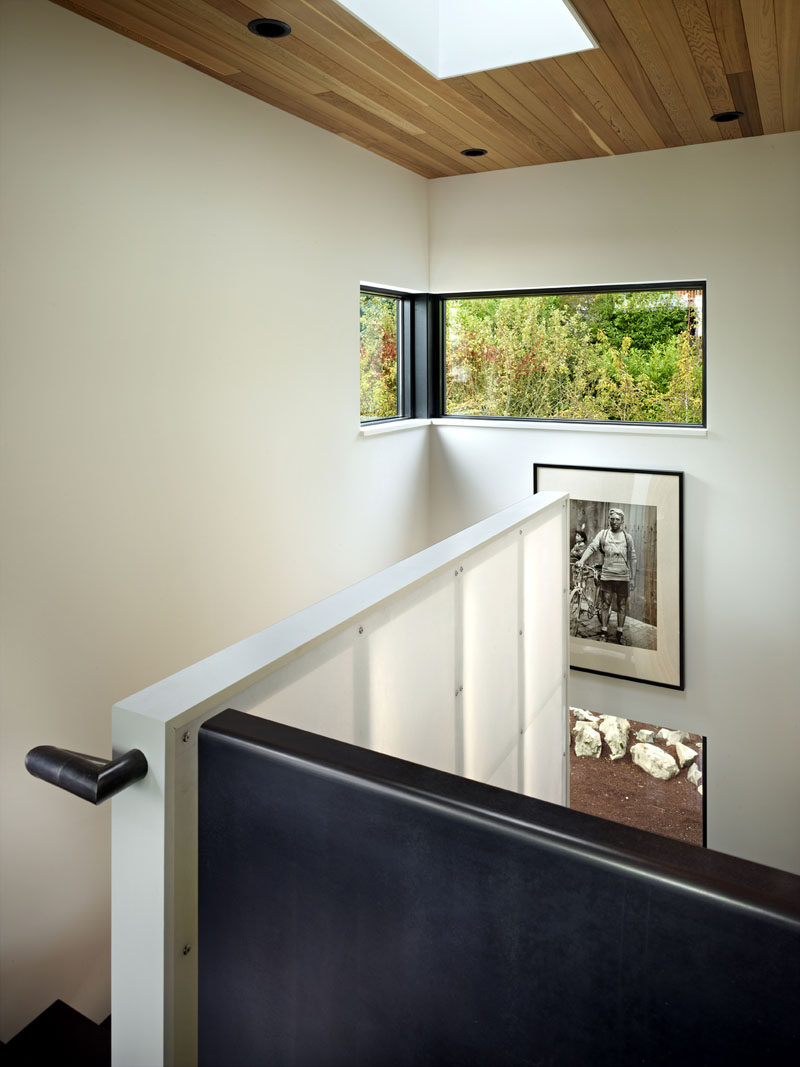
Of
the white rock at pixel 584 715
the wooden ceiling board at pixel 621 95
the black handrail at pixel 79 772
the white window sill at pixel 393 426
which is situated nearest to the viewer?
the black handrail at pixel 79 772

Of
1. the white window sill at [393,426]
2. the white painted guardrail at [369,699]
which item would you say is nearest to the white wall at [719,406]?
the white window sill at [393,426]

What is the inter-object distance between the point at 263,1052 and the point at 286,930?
140 millimetres

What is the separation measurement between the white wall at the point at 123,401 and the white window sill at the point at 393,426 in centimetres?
46

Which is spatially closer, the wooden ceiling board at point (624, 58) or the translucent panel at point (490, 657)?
the translucent panel at point (490, 657)

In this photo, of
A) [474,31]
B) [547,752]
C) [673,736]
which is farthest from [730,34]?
[673,736]

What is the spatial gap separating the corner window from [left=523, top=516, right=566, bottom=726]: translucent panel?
5.59 ft

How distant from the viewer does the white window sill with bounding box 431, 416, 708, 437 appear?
3.75 meters

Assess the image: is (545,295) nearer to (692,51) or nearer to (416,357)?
(416,357)

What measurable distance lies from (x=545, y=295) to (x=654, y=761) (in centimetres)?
248

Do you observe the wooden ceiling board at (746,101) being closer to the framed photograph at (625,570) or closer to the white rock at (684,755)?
the framed photograph at (625,570)

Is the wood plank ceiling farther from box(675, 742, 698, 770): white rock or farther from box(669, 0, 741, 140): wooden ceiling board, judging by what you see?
box(675, 742, 698, 770): white rock

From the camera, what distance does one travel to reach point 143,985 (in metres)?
0.90

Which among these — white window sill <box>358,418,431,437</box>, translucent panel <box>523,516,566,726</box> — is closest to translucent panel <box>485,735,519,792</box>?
translucent panel <box>523,516,566,726</box>

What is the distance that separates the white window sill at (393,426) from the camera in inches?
150
